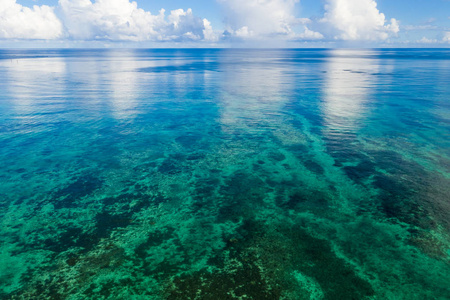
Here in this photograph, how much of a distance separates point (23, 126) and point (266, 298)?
23.0 metres

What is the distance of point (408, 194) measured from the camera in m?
13.0

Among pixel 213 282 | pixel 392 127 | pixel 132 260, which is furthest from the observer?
pixel 392 127

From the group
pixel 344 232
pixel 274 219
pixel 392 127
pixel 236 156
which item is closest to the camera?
pixel 344 232

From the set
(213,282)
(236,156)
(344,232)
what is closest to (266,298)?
(213,282)

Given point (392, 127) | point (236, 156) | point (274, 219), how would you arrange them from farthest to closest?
1. point (392, 127)
2. point (236, 156)
3. point (274, 219)

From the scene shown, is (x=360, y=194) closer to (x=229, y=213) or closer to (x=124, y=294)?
(x=229, y=213)

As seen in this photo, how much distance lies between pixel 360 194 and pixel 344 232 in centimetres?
322

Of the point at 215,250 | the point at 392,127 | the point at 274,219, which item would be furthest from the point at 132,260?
the point at 392,127

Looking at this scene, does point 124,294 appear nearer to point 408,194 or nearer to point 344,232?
point 344,232

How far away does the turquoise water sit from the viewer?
8422 mm

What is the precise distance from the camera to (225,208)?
479 inches

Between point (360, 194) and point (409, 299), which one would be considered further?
point (360, 194)

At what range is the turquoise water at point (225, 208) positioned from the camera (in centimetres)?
842

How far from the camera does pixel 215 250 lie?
9703mm
